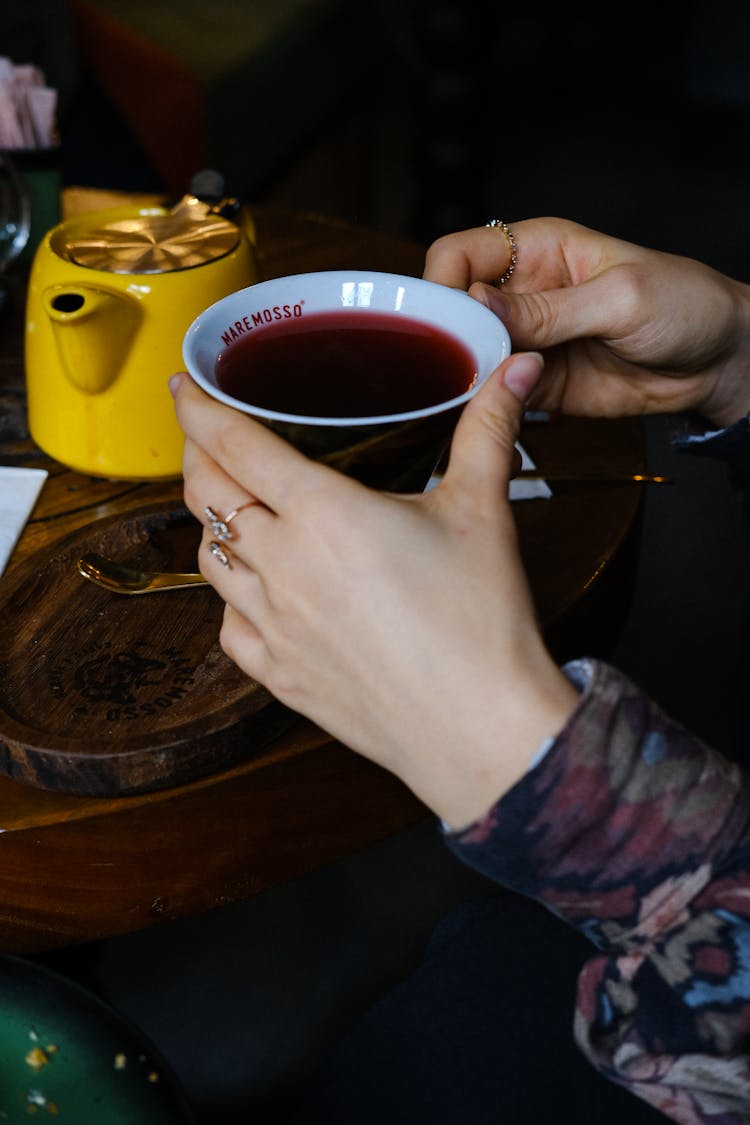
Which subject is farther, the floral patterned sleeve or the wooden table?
the wooden table

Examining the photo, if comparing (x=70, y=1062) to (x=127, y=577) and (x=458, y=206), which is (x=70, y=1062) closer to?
(x=127, y=577)

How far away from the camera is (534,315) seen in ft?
2.65

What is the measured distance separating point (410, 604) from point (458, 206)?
268 cm

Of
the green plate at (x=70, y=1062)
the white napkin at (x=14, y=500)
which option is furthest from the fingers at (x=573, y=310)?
the green plate at (x=70, y=1062)

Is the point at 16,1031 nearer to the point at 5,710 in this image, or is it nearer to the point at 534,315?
the point at 5,710

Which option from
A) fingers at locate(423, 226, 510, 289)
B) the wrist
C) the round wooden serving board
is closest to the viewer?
the wrist

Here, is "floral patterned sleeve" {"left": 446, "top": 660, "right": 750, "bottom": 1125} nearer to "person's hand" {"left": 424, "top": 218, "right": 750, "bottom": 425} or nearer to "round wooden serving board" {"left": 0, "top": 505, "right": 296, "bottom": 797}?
"round wooden serving board" {"left": 0, "top": 505, "right": 296, "bottom": 797}

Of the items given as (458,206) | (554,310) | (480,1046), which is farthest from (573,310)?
(458,206)

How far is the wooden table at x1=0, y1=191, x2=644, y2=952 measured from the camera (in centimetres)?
68

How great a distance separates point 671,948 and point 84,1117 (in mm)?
345

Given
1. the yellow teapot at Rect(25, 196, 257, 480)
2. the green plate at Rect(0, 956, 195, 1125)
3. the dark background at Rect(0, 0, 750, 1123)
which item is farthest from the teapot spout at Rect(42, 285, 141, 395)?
the green plate at Rect(0, 956, 195, 1125)

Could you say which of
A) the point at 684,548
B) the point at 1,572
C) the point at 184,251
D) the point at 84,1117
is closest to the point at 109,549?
the point at 1,572

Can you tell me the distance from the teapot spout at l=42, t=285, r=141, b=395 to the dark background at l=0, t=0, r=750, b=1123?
0.35 metres

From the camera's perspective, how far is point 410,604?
565mm
